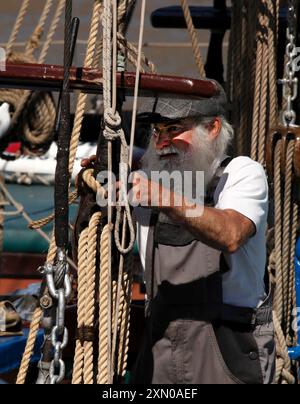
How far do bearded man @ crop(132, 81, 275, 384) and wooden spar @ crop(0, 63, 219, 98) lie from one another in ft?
0.40

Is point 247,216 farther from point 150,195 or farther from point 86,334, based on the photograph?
point 86,334

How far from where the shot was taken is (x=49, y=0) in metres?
3.61

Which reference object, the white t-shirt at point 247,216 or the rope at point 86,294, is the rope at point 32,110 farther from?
the rope at point 86,294

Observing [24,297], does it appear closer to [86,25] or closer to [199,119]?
[199,119]

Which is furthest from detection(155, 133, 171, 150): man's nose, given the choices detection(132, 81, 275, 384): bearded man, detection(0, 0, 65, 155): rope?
detection(0, 0, 65, 155): rope

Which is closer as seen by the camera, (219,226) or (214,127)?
(219,226)

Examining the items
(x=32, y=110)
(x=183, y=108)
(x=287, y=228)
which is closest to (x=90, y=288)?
(x=183, y=108)

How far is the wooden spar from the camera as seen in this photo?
2.24m

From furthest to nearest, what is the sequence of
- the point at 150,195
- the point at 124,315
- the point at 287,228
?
the point at 287,228 < the point at 124,315 < the point at 150,195

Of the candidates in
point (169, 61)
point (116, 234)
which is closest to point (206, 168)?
point (116, 234)

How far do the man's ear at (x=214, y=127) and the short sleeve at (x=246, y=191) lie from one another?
0.09 m

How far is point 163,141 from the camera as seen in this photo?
2.42 meters

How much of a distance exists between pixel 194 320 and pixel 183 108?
54 cm
